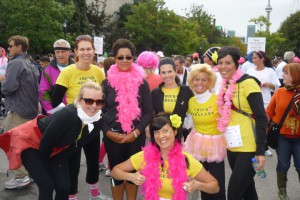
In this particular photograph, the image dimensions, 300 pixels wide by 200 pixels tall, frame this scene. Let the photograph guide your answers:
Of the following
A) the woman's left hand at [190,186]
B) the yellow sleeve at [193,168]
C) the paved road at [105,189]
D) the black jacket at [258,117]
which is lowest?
the paved road at [105,189]

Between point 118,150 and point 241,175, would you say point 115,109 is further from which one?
point 241,175

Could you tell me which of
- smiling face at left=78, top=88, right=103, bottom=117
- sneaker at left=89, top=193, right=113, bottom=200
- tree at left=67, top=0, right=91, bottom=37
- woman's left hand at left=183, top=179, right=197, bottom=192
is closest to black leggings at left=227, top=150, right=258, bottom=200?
woman's left hand at left=183, top=179, right=197, bottom=192

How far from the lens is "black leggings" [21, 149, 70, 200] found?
295 cm

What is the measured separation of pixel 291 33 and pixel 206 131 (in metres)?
40.5

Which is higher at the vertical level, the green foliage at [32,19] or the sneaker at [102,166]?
the green foliage at [32,19]

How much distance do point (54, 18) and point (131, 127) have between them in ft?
72.5

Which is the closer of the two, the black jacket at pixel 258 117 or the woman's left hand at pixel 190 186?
the woman's left hand at pixel 190 186

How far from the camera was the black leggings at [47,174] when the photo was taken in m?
2.95

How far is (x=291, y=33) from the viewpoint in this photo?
3938 centimetres

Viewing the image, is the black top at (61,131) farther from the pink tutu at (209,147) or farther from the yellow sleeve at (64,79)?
the pink tutu at (209,147)

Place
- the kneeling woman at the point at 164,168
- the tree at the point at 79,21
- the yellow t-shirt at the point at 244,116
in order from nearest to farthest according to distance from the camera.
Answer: the kneeling woman at the point at 164,168, the yellow t-shirt at the point at 244,116, the tree at the point at 79,21

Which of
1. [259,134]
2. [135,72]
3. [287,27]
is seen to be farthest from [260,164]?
[287,27]

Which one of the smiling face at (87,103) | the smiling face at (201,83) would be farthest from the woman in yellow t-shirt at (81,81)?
the smiling face at (201,83)

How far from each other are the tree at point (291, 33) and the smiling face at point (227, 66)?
1487 inches
